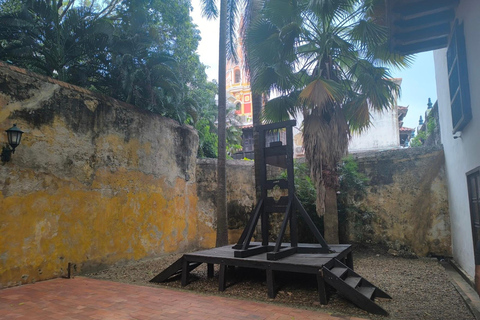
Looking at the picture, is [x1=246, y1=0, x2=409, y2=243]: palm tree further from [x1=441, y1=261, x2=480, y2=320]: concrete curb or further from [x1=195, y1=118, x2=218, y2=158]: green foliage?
[x1=195, y1=118, x2=218, y2=158]: green foliage

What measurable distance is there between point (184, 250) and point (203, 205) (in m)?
1.45

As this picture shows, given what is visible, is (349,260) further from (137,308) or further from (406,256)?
(137,308)

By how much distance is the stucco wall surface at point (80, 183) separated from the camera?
5.38 m

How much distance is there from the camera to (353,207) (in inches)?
349

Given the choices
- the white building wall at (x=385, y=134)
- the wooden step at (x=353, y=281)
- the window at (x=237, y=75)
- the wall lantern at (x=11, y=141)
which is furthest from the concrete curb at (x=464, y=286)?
the window at (x=237, y=75)

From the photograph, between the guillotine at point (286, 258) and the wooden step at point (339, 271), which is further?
the wooden step at point (339, 271)

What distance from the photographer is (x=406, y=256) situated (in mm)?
8008

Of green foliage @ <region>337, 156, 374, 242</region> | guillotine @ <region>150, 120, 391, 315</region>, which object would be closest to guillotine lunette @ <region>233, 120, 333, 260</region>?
guillotine @ <region>150, 120, 391, 315</region>

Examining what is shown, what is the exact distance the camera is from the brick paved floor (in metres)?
3.93

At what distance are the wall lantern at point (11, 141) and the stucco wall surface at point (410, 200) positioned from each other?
8.14 m

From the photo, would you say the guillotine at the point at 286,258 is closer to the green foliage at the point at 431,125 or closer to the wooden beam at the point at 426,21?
the wooden beam at the point at 426,21

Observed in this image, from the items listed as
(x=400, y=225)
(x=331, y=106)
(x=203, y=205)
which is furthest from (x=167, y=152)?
(x=400, y=225)

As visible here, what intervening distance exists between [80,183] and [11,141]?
1.57 m

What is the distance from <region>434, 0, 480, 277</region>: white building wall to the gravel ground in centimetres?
73
